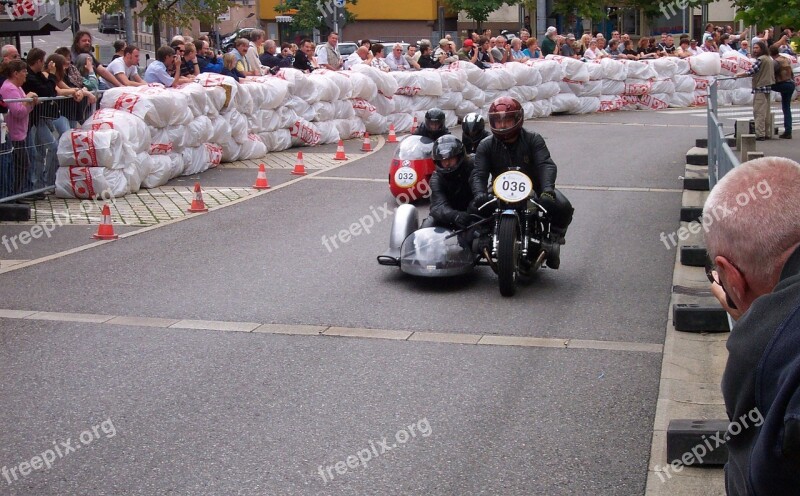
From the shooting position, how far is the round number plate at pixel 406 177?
12914mm

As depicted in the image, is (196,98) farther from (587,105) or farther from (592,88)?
(592,88)

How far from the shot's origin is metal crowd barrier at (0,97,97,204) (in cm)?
1256

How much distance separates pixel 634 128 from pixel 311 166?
8.77 metres

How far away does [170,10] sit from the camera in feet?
99.5

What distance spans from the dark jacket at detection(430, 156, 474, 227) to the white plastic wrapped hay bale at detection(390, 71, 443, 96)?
41.5ft

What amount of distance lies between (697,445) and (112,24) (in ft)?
138

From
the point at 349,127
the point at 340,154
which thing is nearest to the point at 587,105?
the point at 349,127

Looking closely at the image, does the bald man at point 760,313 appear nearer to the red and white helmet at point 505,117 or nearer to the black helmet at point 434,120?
the red and white helmet at point 505,117

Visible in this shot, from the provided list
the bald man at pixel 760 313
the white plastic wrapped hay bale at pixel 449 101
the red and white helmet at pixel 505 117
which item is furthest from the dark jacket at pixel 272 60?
the bald man at pixel 760 313

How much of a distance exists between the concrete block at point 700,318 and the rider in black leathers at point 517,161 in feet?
6.07

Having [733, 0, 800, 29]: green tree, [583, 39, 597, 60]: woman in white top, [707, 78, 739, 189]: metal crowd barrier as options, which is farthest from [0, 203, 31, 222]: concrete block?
[583, 39, 597, 60]: woman in white top

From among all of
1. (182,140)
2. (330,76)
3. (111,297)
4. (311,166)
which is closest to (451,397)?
(111,297)

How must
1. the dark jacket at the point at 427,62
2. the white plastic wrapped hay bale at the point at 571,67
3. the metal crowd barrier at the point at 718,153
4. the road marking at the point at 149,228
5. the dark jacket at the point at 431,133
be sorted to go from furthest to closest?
the white plastic wrapped hay bale at the point at 571,67, the dark jacket at the point at 427,62, the dark jacket at the point at 431,133, the road marking at the point at 149,228, the metal crowd barrier at the point at 718,153

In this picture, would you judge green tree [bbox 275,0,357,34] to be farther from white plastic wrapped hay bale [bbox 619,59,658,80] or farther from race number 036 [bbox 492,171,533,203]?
race number 036 [bbox 492,171,533,203]
